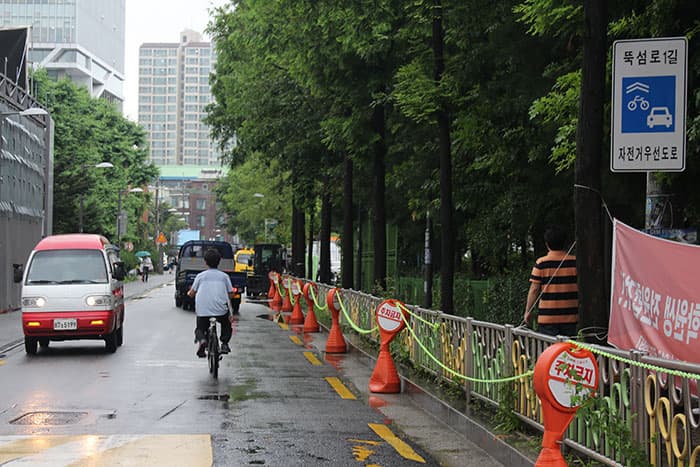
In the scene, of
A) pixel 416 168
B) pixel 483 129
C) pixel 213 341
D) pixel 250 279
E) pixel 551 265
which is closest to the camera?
pixel 551 265

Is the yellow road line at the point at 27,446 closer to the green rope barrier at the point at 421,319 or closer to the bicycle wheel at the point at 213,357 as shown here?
the green rope barrier at the point at 421,319

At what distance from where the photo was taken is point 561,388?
711cm

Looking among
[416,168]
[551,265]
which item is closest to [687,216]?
[551,265]

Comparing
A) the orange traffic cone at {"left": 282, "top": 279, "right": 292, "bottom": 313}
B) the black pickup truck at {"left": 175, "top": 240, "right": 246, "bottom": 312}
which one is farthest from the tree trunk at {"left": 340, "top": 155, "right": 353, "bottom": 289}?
the black pickup truck at {"left": 175, "top": 240, "right": 246, "bottom": 312}

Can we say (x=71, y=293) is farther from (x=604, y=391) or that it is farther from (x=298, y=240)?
(x=298, y=240)

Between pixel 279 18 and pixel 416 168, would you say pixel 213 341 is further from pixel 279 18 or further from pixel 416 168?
pixel 279 18

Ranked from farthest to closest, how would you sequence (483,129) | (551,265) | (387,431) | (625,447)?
1. (483,129)
2. (551,265)
3. (387,431)
4. (625,447)

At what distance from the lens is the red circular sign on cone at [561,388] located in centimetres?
707

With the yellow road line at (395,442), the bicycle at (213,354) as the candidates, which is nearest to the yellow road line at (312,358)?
the bicycle at (213,354)

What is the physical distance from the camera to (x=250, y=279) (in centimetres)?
5159

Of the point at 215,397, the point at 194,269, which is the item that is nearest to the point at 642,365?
the point at 215,397

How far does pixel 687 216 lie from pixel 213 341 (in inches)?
268

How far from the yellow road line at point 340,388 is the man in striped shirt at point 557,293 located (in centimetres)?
271

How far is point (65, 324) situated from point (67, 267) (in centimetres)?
141
